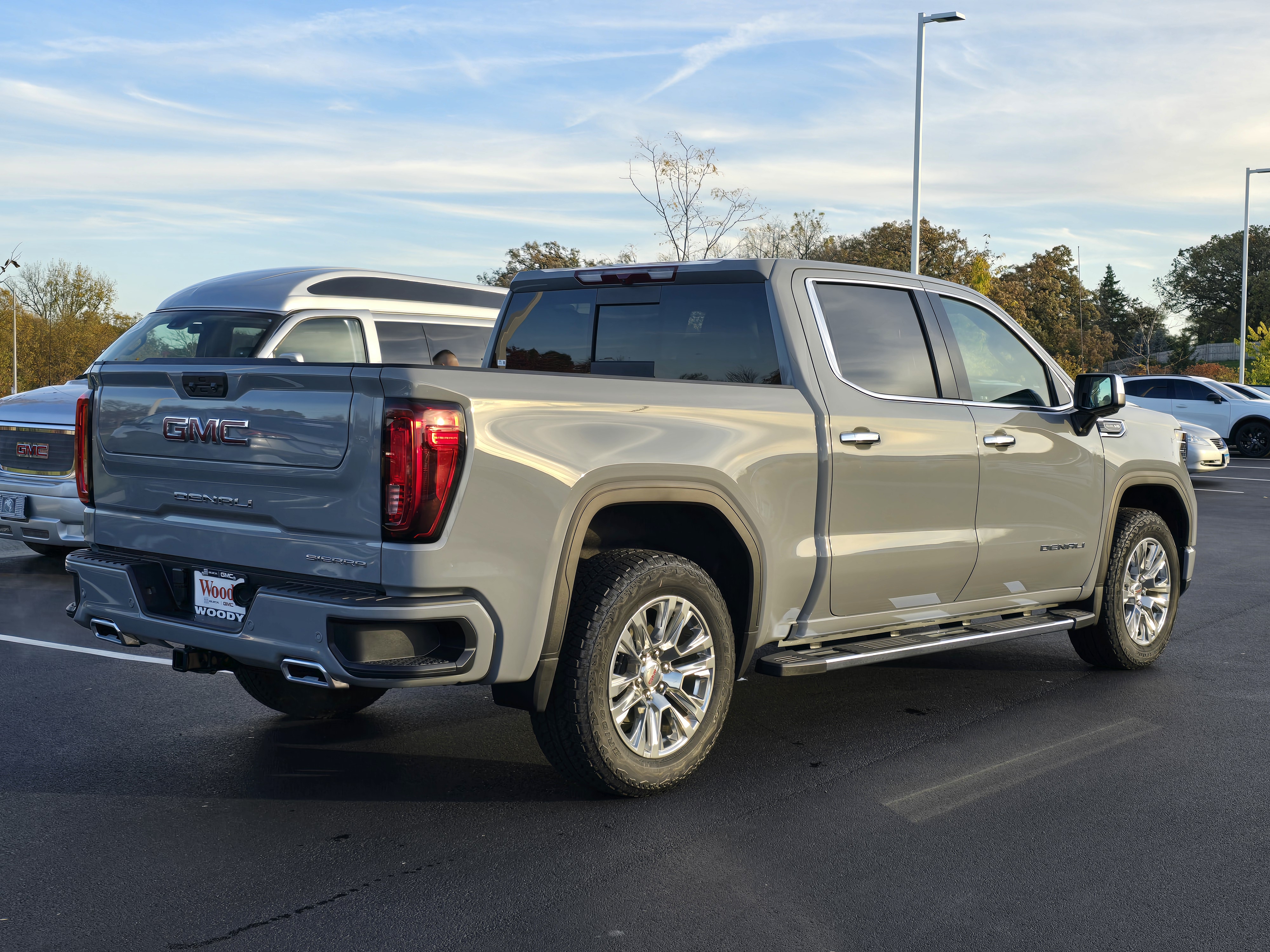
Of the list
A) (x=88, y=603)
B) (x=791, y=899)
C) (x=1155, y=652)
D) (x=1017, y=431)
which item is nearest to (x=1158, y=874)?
(x=791, y=899)

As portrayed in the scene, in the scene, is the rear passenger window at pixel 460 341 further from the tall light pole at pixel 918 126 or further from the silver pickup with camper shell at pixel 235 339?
the tall light pole at pixel 918 126

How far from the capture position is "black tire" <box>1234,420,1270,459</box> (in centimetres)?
2658

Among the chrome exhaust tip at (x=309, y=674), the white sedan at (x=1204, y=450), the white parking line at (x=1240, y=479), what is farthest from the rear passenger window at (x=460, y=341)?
the white parking line at (x=1240, y=479)

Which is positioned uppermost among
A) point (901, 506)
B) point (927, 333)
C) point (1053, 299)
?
point (1053, 299)

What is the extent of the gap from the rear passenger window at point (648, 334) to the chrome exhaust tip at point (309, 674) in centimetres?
179

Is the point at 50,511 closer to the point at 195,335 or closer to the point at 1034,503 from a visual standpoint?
the point at 195,335

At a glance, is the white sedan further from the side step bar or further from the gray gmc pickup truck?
the side step bar

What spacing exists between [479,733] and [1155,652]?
392cm

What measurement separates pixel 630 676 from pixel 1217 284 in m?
96.0

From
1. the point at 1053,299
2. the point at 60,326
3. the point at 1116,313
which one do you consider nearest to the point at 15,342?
the point at 60,326

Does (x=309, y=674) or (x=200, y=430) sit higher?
(x=200, y=430)

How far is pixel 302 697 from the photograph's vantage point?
5.57 meters

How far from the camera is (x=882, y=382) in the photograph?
18.0ft

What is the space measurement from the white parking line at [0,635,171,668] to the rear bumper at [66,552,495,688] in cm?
276
